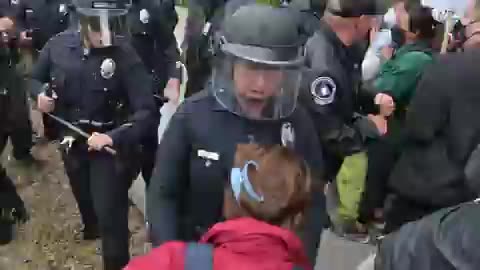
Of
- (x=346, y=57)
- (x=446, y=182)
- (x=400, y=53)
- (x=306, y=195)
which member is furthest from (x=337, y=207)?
(x=306, y=195)

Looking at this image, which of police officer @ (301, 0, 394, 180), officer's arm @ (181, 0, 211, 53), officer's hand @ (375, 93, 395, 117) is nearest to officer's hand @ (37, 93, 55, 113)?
police officer @ (301, 0, 394, 180)

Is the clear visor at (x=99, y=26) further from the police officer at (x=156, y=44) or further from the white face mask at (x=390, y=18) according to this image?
the white face mask at (x=390, y=18)

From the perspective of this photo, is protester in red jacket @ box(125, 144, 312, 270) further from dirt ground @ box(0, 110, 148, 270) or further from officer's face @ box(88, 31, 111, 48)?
dirt ground @ box(0, 110, 148, 270)

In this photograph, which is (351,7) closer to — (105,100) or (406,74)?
(406,74)

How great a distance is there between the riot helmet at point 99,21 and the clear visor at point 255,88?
1.30 meters

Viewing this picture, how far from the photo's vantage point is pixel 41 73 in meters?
4.16

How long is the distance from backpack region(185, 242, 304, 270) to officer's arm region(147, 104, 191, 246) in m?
0.80

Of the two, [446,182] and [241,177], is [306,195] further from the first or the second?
[446,182]

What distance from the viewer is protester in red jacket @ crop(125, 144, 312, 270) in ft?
6.17

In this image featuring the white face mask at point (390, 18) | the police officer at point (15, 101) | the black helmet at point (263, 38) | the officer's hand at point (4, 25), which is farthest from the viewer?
the police officer at point (15, 101)

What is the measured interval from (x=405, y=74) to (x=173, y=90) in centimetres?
173

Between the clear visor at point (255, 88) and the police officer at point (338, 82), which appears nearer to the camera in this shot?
the clear visor at point (255, 88)

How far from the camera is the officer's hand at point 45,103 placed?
404 centimetres

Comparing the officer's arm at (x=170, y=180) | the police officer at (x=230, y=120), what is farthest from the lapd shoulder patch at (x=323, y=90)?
the officer's arm at (x=170, y=180)
